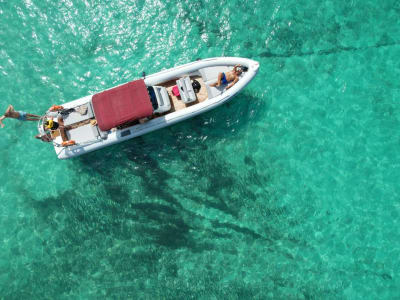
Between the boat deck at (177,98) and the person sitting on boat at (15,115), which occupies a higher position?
the person sitting on boat at (15,115)

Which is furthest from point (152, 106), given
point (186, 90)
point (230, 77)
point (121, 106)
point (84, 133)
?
point (230, 77)

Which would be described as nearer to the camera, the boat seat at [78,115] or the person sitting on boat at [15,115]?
the person sitting on boat at [15,115]

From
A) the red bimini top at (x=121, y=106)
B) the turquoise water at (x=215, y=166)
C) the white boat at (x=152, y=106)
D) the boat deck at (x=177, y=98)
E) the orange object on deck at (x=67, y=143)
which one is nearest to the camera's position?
the red bimini top at (x=121, y=106)

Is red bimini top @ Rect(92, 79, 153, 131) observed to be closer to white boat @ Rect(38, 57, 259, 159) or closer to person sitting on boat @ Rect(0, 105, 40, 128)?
white boat @ Rect(38, 57, 259, 159)

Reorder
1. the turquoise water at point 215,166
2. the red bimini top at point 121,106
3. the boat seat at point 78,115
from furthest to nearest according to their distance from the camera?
the turquoise water at point 215,166, the boat seat at point 78,115, the red bimini top at point 121,106

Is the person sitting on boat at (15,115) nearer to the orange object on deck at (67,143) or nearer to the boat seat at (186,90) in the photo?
the orange object on deck at (67,143)

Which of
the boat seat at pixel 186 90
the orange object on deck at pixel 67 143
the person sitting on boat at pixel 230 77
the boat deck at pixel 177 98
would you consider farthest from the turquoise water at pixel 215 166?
the boat seat at pixel 186 90

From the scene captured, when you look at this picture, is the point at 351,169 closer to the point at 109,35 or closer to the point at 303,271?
the point at 303,271
